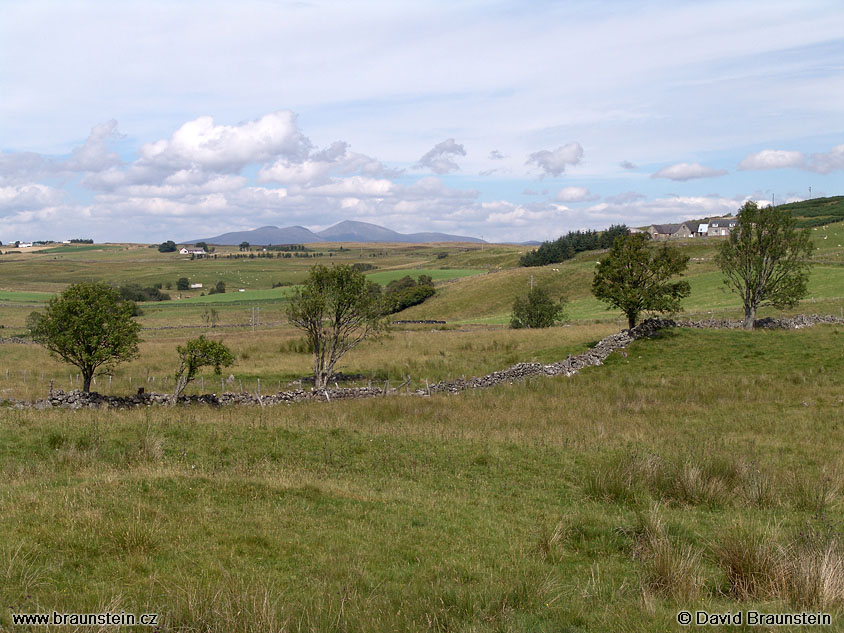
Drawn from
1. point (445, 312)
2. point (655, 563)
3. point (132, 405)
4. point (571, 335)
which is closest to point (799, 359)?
point (571, 335)

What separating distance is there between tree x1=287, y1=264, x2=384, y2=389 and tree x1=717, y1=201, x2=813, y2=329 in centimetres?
2464

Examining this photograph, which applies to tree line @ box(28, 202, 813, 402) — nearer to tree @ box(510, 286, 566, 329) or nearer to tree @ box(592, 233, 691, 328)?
tree @ box(592, 233, 691, 328)

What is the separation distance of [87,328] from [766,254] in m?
40.5

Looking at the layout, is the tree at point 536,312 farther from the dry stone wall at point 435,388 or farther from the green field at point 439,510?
the green field at point 439,510

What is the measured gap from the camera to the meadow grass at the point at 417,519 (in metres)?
6.88

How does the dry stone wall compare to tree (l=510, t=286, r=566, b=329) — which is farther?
tree (l=510, t=286, r=566, b=329)

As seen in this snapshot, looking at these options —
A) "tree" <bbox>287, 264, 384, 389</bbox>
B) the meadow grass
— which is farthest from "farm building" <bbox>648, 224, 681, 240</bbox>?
the meadow grass

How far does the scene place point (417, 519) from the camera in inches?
413

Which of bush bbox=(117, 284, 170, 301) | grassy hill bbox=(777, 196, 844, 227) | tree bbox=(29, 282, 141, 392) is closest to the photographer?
tree bbox=(29, 282, 141, 392)

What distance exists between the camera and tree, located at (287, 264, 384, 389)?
34.2m

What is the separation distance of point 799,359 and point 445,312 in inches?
2656

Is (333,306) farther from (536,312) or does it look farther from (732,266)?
(536,312)

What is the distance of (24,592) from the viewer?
685cm

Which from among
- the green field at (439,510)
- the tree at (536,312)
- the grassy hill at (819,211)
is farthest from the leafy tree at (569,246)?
the green field at (439,510)
